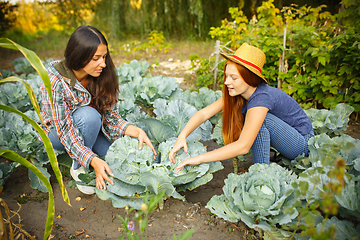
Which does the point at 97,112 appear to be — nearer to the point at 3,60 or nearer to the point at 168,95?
the point at 168,95

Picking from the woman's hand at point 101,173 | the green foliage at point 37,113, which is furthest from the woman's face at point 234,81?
the green foliage at point 37,113

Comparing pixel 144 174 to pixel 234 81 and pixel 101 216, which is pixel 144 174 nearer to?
pixel 101 216

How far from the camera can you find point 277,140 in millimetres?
1674

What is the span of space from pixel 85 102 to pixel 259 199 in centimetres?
134

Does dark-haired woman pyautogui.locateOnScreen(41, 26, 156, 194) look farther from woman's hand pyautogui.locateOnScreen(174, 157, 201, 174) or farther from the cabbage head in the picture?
the cabbage head

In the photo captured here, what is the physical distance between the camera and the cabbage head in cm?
118

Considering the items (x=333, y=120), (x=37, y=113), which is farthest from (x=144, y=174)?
(x=333, y=120)

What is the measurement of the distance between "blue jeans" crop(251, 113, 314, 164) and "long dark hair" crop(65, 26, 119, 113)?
1122mm

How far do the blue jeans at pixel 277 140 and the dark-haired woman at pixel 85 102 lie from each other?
73 centimetres

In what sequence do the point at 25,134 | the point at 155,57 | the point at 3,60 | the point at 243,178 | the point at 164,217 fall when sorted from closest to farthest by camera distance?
the point at 243,178 < the point at 164,217 < the point at 25,134 < the point at 155,57 < the point at 3,60

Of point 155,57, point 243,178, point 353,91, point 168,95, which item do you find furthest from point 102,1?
point 243,178

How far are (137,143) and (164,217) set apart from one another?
0.51 meters

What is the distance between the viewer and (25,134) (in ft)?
6.21

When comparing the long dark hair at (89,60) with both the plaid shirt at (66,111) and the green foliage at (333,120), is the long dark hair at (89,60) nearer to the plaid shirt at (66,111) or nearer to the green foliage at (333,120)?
the plaid shirt at (66,111)
